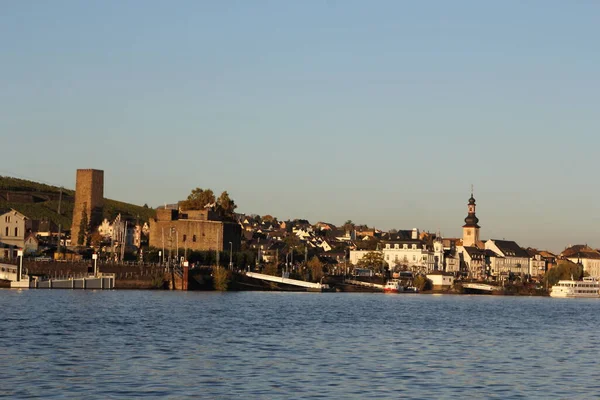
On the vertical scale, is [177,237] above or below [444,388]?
above

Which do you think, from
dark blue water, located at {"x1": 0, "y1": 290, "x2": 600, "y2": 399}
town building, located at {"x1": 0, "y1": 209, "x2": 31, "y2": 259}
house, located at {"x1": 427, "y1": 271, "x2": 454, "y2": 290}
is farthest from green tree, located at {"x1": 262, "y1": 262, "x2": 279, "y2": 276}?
dark blue water, located at {"x1": 0, "y1": 290, "x2": 600, "y2": 399}

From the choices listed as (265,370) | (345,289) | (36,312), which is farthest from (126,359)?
(345,289)

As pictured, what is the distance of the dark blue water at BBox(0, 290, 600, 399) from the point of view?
3566 cm

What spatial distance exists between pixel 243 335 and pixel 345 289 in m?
103

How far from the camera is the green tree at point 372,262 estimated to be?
193 m

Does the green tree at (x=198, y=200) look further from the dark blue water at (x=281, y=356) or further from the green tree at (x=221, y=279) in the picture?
the dark blue water at (x=281, y=356)

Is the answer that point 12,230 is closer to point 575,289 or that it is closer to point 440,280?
point 440,280

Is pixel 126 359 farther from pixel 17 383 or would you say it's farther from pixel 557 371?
pixel 557 371

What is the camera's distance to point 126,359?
42594 millimetres

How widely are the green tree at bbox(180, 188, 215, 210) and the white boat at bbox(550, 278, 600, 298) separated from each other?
5800cm

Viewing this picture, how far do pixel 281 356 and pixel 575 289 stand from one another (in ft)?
464

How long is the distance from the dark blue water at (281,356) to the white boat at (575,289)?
104401 millimetres

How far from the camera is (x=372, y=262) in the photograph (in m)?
195

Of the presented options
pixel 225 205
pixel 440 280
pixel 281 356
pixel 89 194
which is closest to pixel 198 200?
pixel 225 205
